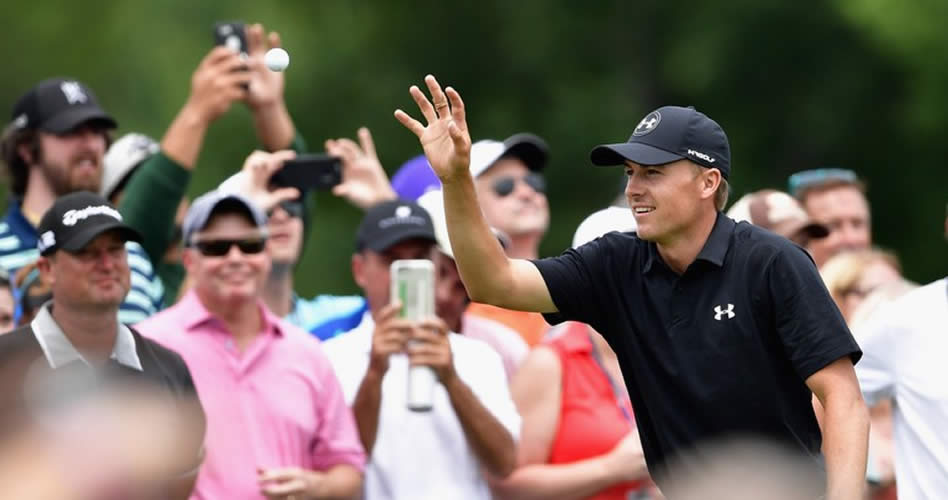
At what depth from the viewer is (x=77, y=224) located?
7465 millimetres

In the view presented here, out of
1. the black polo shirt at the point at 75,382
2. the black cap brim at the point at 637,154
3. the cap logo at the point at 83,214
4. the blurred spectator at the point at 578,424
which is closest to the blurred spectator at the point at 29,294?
the cap logo at the point at 83,214

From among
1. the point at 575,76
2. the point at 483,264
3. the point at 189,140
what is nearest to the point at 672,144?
the point at 483,264

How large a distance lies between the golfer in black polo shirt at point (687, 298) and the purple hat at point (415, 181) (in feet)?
10.7

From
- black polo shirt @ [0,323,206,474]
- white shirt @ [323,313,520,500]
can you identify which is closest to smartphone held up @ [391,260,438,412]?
white shirt @ [323,313,520,500]

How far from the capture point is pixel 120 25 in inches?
815

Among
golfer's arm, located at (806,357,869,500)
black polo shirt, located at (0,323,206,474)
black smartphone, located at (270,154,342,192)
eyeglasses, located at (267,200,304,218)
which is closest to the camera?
golfer's arm, located at (806,357,869,500)

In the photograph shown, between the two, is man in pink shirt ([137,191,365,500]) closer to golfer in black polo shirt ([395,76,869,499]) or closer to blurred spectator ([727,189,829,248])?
golfer in black polo shirt ([395,76,869,499])

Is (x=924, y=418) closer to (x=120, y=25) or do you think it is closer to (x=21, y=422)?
(x=21, y=422)

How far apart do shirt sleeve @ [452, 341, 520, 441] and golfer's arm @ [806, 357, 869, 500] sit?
1.98m

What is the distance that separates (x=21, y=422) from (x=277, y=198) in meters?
2.29

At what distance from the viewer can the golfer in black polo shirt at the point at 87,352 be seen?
23.1ft

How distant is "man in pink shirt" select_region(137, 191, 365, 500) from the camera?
25.5ft

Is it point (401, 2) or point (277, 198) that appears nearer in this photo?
point (277, 198)

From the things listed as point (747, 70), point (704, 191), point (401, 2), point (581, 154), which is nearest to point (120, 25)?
point (401, 2)
